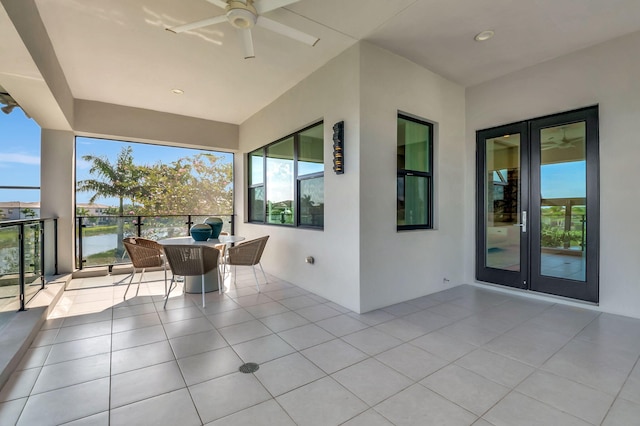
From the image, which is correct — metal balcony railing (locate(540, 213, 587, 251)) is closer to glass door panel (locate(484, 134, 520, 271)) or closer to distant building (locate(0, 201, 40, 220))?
glass door panel (locate(484, 134, 520, 271))

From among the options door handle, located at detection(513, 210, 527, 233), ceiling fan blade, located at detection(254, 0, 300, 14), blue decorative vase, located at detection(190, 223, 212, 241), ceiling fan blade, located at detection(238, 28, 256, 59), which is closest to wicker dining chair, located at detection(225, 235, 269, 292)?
blue decorative vase, located at detection(190, 223, 212, 241)

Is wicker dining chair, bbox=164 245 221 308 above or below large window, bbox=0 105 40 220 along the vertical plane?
below

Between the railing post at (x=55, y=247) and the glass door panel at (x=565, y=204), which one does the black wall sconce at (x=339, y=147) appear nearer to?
the glass door panel at (x=565, y=204)

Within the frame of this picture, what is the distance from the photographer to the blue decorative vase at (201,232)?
163 inches

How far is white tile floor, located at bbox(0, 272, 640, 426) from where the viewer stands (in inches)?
66.0

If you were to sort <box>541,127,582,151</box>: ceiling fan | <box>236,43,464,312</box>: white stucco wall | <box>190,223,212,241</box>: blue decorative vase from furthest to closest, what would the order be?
<box>190,223,212,241</box>: blue decorative vase, <box>541,127,582,151</box>: ceiling fan, <box>236,43,464,312</box>: white stucco wall

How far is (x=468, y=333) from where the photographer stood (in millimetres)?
2768

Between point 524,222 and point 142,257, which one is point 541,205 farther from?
point 142,257

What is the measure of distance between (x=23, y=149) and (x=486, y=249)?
9108mm

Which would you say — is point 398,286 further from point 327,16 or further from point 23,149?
point 23,149

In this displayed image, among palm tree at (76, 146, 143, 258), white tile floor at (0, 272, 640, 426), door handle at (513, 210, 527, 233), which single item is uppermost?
palm tree at (76, 146, 143, 258)

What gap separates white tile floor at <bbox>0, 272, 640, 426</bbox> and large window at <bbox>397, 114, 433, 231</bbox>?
47.4 inches

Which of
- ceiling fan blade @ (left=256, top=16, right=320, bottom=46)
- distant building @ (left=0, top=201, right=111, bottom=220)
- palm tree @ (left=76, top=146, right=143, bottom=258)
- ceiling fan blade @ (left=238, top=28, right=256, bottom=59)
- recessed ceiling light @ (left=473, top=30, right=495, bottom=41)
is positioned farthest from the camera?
palm tree @ (left=76, top=146, right=143, bottom=258)

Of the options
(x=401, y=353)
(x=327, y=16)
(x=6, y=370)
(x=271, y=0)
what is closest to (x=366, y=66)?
(x=327, y=16)
